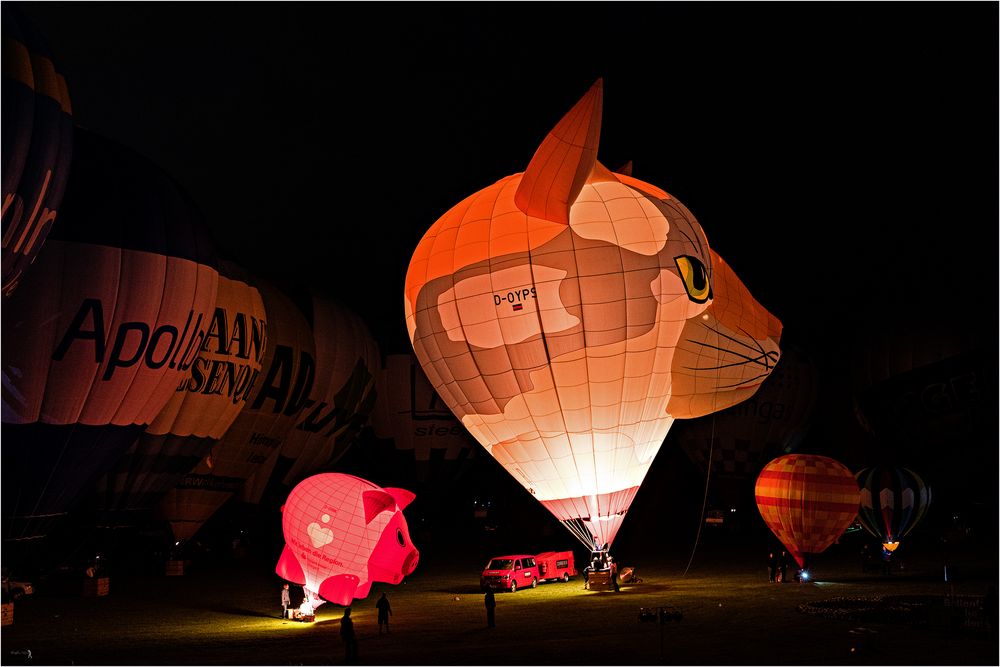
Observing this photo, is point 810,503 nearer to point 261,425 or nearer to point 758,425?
point 758,425

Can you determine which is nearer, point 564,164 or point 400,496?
point 400,496

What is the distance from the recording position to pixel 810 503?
1778 cm

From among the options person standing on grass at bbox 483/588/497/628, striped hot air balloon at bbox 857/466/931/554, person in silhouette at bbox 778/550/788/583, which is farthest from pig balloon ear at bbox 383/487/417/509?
striped hot air balloon at bbox 857/466/931/554

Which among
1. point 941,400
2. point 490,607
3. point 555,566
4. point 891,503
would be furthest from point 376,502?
point 941,400

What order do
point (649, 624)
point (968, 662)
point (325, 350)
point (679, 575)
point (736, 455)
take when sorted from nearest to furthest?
point (968, 662) < point (649, 624) < point (679, 575) < point (325, 350) < point (736, 455)

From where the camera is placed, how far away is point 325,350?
23156 mm

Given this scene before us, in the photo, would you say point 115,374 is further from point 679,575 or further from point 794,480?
point 794,480

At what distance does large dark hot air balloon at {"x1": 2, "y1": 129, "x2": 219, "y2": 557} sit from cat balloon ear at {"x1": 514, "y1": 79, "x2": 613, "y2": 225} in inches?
180

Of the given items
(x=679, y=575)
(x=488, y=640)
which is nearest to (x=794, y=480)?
(x=679, y=575)

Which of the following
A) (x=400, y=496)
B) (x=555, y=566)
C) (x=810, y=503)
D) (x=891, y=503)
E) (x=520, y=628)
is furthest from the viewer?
(x=891, y=503)

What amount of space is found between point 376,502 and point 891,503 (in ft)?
37.7

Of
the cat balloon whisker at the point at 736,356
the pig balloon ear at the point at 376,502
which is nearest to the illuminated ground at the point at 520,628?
the pig balloon ear at the point at 376,502

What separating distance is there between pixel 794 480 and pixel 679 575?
251 cm

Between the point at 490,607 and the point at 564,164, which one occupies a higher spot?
the point at 564,164
